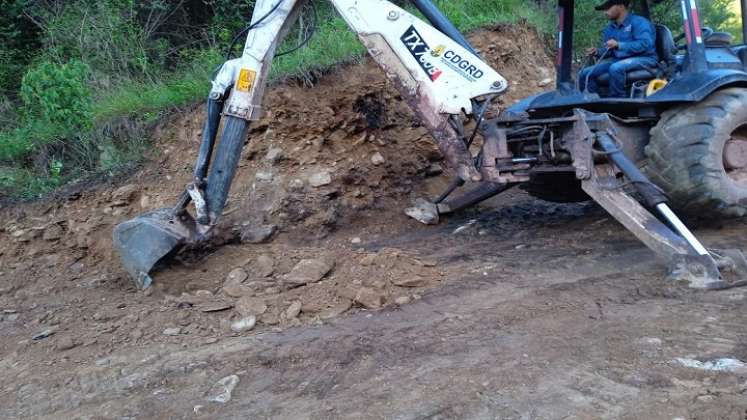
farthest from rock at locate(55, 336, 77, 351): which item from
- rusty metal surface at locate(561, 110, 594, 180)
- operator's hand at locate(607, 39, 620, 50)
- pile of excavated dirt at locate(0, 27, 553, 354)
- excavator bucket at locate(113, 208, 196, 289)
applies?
operator's hand at locate(607, 39, 620, 50)

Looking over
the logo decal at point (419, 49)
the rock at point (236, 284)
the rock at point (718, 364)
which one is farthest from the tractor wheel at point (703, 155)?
the rock at point (236, 284)

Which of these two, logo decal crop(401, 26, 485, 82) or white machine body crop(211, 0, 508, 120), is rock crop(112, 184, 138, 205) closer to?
white machine body crop(211, 0, 508, 120)

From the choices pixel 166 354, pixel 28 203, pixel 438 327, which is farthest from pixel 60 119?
pixel 438 327

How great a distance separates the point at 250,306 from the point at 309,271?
0.56 metres

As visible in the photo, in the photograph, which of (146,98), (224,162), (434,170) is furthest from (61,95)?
(434,170)

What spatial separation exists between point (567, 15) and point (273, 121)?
9.09 ft

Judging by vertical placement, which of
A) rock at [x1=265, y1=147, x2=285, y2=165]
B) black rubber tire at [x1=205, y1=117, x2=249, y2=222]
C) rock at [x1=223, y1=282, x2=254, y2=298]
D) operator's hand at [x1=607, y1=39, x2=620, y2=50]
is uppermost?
operator's hand at [x1=607, y1=39, x2=620, y2=50]

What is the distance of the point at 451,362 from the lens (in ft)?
9.57

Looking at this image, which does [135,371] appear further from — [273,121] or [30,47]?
[30,47]

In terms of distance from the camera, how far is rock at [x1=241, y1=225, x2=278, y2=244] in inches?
205

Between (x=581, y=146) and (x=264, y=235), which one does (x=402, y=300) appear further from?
(x=264, y=235)

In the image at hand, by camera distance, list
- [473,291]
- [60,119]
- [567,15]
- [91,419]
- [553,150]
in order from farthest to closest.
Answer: [60,119]
[567,15]
[553,150]
[473,291]
[91,419]

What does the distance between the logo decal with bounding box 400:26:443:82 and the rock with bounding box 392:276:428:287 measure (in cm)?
134

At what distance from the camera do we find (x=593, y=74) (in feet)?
16.2
